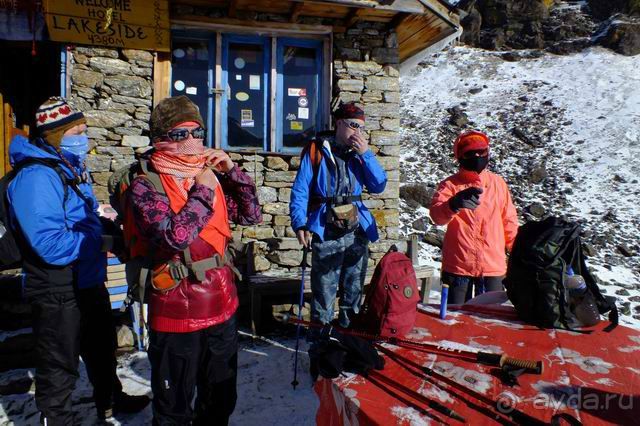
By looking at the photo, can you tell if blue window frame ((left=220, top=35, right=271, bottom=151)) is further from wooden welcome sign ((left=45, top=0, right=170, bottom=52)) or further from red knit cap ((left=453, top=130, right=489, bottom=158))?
red knit cap ((left=453, top=130, right=489, bottom=158))

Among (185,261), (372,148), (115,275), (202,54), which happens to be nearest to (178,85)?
(202,54)

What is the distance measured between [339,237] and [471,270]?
3.35ft

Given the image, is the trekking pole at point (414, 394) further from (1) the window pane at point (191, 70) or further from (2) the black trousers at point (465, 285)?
(1) the window pane at point (191, 70)

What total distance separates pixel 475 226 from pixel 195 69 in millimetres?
4007

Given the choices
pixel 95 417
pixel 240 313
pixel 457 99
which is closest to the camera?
pixel 95 417

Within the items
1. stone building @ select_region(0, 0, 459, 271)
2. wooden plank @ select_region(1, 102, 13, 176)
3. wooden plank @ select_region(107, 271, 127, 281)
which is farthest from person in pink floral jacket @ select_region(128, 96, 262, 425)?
wooden plank @ select_region(1, 102, 13, 176)

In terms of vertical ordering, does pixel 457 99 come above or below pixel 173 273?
above

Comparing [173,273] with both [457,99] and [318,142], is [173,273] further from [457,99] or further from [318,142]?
[457,99]

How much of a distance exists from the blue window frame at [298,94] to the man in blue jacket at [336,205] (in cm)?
227

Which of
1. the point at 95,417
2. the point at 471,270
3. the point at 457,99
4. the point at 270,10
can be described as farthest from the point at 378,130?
the point at 457,99

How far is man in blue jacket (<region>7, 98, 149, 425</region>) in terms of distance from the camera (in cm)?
224

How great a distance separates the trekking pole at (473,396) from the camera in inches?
53.6

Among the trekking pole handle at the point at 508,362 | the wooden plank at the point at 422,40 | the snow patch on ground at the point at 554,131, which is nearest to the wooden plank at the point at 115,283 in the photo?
the trekking pole handle at the point at 508,362

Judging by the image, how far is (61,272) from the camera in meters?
2.43
